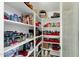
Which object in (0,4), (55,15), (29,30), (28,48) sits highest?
(55,15)

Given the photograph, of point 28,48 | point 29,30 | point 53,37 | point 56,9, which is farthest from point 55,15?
point 28,48

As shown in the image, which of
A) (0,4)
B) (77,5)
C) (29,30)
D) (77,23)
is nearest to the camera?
(0,4)

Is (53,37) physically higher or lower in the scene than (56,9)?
lower

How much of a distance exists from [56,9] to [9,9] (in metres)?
1.76

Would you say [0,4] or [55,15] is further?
[55,15]

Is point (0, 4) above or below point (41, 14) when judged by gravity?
below

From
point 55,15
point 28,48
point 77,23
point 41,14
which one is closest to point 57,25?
point 55,15

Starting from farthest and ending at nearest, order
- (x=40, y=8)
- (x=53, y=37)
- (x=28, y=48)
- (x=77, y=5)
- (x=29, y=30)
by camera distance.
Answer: (x=53, y=37), (x=40, y=8), (x=29, y=30), (x=28, y=48), (x=77, y=5)

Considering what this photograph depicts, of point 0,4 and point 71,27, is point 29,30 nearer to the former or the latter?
point 71,27

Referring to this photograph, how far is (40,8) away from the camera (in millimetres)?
2736

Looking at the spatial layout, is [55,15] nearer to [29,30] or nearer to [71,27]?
[29,30]

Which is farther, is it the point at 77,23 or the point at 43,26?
the point at 43,26

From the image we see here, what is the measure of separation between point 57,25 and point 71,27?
1.51 m

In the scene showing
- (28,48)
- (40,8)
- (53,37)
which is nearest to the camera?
(28,48)
